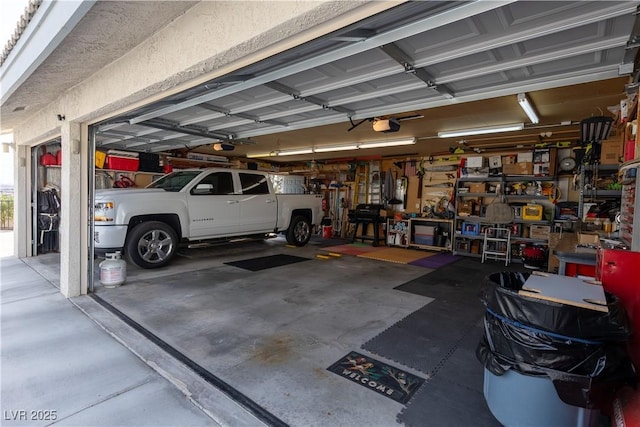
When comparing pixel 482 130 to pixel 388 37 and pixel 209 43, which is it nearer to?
pixel 388 37

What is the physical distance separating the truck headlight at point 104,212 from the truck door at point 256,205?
2413 mm

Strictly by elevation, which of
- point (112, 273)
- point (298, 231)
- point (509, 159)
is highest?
point (509, 159)

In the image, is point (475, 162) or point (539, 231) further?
point (475, 162)

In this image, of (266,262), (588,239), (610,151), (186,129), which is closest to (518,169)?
(610,151)

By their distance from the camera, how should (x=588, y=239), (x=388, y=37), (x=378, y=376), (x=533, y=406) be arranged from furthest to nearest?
1. (x=588, y=239)
2. (x=378, y=376)
3. (x=388, y=37)
4. (x=533, y=406)

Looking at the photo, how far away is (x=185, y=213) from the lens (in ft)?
19.0

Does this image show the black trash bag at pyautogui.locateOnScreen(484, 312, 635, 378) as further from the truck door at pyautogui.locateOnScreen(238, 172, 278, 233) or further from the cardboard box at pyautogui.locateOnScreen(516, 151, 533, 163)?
the cardboard box at pyautogui.locateOnScreen(516, 151, 533, 163)

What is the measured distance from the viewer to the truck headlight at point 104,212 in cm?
491

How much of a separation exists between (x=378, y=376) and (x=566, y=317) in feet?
4.32

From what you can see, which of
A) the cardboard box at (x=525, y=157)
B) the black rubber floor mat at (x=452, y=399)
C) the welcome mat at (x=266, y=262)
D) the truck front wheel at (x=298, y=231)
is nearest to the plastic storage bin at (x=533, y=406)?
the black rubber floor mat at (x=452, y=399)

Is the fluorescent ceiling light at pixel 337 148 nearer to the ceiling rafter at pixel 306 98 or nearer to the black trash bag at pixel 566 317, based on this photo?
the ceiling rafter at pixel 306 98

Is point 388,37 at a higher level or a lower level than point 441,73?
lower

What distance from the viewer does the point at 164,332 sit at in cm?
302

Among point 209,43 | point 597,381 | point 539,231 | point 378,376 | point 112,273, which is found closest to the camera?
point 597,381
